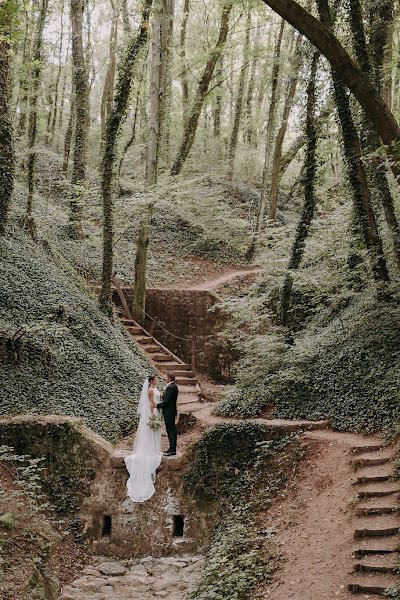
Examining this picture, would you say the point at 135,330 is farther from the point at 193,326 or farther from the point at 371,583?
the point at 371,583

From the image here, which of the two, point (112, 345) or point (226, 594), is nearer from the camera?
point (226, 594)

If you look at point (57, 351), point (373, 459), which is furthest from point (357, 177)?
point (57, 351)

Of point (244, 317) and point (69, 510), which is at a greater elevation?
point (244, 317)

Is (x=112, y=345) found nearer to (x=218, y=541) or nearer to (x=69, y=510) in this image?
(x=69, y=510)

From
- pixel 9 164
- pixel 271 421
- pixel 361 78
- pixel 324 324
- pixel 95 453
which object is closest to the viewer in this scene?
pixel 361 78

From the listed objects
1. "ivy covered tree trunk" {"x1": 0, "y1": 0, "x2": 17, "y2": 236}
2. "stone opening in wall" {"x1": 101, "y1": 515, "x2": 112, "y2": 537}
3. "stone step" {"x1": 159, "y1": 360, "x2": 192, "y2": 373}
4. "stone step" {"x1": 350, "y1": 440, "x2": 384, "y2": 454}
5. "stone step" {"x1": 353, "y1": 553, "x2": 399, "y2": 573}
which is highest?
"ivy covered tree trunk" {"x1": 0, "y1": 0, "x2": 17, "y2": 236}

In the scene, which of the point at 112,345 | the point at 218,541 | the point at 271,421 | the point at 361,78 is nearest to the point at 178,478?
the point at 218,541

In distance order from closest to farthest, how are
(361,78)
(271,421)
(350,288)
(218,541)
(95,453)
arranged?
(361,78) < (218,541) < (95,453) < (271,421) < (350,288)

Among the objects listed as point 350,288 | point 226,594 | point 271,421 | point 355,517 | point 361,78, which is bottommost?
point 226,594

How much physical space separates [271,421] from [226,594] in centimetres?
393

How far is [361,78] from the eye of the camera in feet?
23.4

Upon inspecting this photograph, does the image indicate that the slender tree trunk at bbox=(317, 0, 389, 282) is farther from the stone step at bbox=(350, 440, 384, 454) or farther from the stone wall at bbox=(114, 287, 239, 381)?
the stone wall at bbox=(114, 287, 239, 381)

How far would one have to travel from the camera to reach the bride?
9.74 meters

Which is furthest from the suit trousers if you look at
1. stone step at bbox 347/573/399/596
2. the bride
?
stone step at bbox 347/573/399/596
